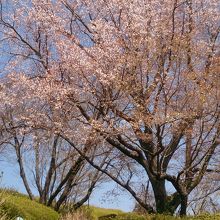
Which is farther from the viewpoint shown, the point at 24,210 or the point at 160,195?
the point at 160,195

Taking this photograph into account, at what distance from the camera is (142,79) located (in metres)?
17.2

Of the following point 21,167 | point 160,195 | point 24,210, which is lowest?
point 24,210

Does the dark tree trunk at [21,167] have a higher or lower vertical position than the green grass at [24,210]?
higher

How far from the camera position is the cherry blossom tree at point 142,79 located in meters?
16.8

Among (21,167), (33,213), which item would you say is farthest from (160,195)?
(21,167)

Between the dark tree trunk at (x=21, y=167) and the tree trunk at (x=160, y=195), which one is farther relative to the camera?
the dark tree trunk at (x=21, y=167)

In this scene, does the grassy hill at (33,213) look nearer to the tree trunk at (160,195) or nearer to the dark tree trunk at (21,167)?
the tree trunk at (160,195)

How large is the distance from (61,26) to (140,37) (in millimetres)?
4513

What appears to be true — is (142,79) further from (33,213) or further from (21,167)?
(21,167)

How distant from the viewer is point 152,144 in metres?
18.9

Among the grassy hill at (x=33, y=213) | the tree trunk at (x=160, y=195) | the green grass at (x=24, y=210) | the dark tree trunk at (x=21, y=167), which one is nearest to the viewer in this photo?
the grassy hill at (x=33, y=213)

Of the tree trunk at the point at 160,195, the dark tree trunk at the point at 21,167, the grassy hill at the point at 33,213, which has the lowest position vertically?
the grassy hill at the point at 33,213

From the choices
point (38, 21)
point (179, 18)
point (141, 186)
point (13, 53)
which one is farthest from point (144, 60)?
point (141, 186)

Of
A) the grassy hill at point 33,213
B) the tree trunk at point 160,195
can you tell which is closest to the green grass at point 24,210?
the grassy hill at point 33,213
